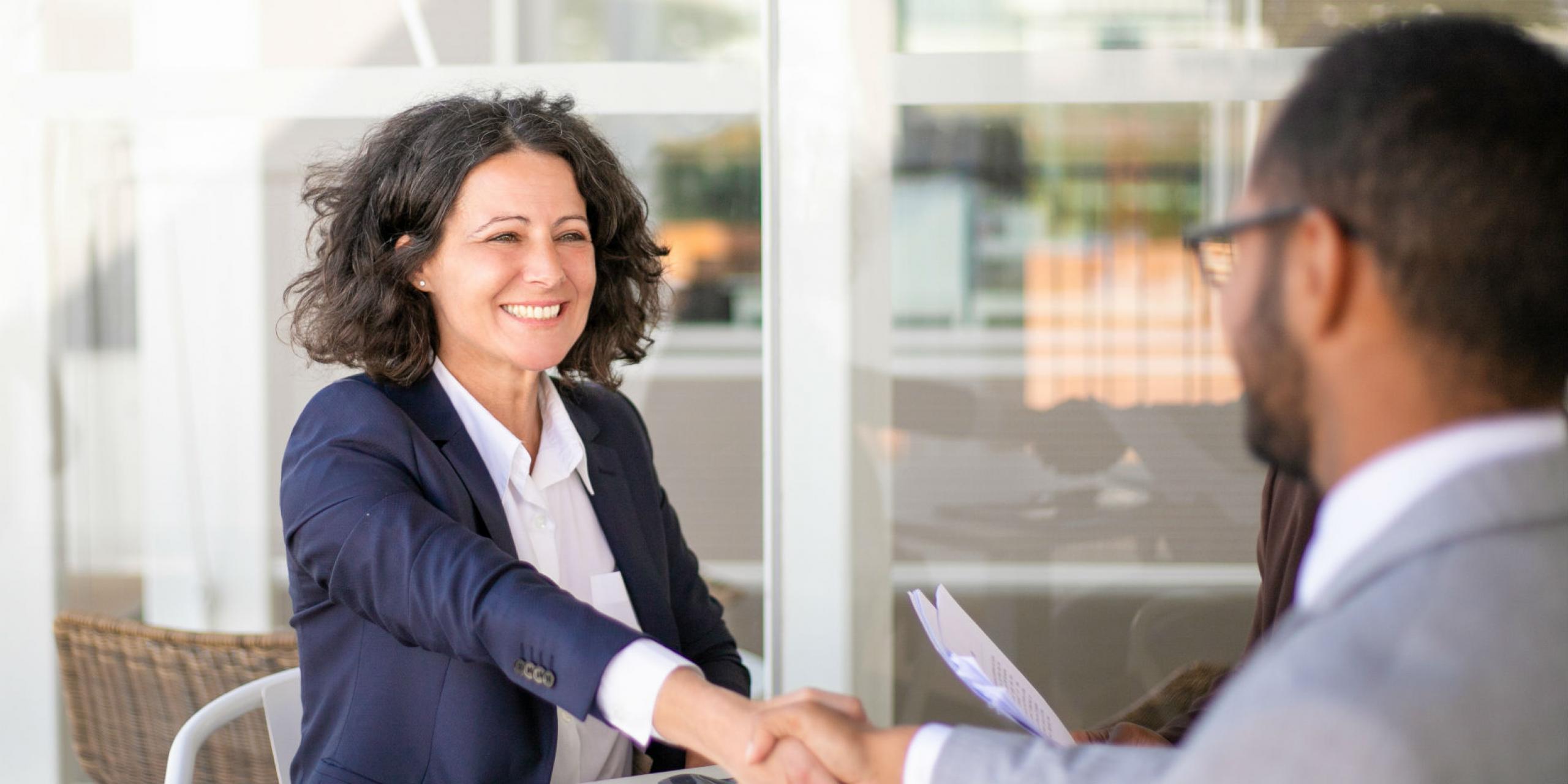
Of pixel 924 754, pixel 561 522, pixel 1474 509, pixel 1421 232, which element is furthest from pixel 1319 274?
pixel 561 522

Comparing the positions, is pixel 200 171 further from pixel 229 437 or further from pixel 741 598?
pixel 741 598

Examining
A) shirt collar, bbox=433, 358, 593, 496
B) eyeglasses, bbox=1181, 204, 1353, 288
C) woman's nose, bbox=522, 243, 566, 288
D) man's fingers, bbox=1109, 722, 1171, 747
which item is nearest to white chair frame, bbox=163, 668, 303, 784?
shirt collar, bbox=433, 358, 593, 496

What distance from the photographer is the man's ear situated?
1026 millimetres

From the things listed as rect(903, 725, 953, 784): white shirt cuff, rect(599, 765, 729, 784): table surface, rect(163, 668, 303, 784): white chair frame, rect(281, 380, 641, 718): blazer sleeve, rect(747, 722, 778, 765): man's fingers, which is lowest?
rect(163, 668, 303, 784): white chair frame

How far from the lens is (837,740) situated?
1622mm

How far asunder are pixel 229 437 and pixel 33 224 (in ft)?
2.41

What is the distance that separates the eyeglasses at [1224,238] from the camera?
106cm

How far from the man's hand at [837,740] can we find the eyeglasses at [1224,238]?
24.1 inches

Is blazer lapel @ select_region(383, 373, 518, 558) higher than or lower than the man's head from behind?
lower

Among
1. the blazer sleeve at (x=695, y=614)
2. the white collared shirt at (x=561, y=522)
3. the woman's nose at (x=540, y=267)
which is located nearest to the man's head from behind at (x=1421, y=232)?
the white collared shirt at (x=561, y=522)

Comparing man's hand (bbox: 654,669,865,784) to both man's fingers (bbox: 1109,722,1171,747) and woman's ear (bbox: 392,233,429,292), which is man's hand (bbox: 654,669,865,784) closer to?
man's fingers (bbox: 1109,722,1171,747)

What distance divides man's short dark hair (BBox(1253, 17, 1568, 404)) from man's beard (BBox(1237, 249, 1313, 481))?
9 cm

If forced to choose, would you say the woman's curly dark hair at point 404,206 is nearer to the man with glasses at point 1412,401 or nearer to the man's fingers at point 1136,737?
the man's fingers at point 1136,737

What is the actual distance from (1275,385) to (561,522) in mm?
1385
